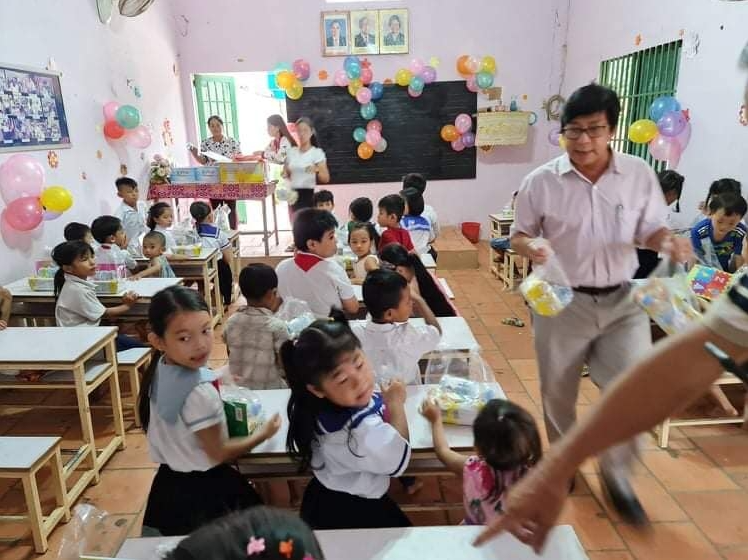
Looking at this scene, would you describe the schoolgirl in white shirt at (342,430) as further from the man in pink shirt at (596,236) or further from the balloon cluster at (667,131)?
the balloon cluster at (667,131)

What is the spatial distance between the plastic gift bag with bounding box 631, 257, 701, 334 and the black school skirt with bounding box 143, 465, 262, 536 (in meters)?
1.60

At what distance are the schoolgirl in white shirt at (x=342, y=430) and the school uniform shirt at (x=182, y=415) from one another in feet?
0.80

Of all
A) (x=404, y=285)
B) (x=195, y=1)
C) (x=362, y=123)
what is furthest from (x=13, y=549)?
(x=195, y=1)

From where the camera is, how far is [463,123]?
761 cm

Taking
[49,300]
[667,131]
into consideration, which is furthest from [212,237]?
[667,131]

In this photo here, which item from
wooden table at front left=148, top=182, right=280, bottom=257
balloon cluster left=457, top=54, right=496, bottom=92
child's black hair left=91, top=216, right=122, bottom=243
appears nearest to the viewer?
child's black hair left=91, top=216, right=122, bottom=243

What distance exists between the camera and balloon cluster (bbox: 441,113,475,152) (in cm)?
762

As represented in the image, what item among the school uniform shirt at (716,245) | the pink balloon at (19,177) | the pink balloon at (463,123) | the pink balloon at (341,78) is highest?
the pink balloon at (341,78)

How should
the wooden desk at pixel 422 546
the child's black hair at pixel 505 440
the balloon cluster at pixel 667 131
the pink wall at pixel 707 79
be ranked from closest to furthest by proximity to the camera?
1. the wooden desk at pixel 422 546
2. the child's black hair at pixel 505 440
3. the pink wall at pixel 707 79
4. the balloon cluster at pixel 667 131

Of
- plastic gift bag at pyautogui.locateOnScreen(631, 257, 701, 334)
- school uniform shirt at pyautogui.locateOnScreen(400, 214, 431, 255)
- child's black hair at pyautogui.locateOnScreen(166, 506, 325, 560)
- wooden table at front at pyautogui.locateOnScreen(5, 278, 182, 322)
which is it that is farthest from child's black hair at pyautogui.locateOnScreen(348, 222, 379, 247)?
child's black hair at pyautogui.locateOnScreen(166, 506, 325, 560)

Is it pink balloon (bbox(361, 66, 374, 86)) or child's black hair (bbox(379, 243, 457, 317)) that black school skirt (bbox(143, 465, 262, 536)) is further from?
pink balloon (bbox(361, 66, 374, 86))

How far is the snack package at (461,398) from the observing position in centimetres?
186

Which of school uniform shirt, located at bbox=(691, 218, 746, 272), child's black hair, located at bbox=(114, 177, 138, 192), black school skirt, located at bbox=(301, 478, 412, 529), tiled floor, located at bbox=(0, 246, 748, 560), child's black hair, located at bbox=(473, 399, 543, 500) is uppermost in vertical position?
child's black hair, located at bbox=(114, 177, 138, 192)

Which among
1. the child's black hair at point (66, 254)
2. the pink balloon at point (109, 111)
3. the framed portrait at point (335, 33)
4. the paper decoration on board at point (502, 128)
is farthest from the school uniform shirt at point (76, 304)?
the paper decoration on board at point (502, 128)
